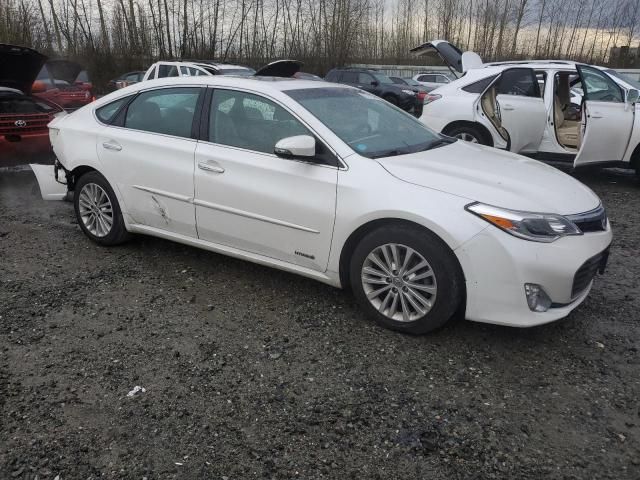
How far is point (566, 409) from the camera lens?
2.69 metres

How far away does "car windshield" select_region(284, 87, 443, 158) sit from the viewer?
362 cm

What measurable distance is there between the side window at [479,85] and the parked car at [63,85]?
7690mm

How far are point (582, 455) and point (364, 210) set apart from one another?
1708 millimetres

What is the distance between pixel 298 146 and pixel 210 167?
825 millimetres

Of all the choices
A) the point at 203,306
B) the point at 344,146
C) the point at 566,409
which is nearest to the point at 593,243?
the point at 566,409

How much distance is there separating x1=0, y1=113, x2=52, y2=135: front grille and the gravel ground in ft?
10.9

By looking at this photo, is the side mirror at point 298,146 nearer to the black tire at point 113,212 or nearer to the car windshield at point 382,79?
the black tire at point 113,212

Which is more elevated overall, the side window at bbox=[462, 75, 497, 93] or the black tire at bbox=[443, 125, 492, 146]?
the side window at bbox=[462, 75, 497, 93]

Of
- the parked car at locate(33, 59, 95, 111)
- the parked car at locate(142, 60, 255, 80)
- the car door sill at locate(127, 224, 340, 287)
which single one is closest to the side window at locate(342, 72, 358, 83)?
the parked car at locate(142, 60, 255, 80)

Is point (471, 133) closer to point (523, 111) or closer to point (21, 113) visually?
point (523, 111)

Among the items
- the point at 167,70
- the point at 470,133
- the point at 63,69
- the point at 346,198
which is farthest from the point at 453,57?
the point at 63,69

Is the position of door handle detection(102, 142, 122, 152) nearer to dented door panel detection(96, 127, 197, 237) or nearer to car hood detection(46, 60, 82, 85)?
dented door panel detection(96, 127, 197, 237)

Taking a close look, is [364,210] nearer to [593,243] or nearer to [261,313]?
[261,313]

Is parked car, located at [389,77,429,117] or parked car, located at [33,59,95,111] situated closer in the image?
parked car, located at [33,59,95,111]
